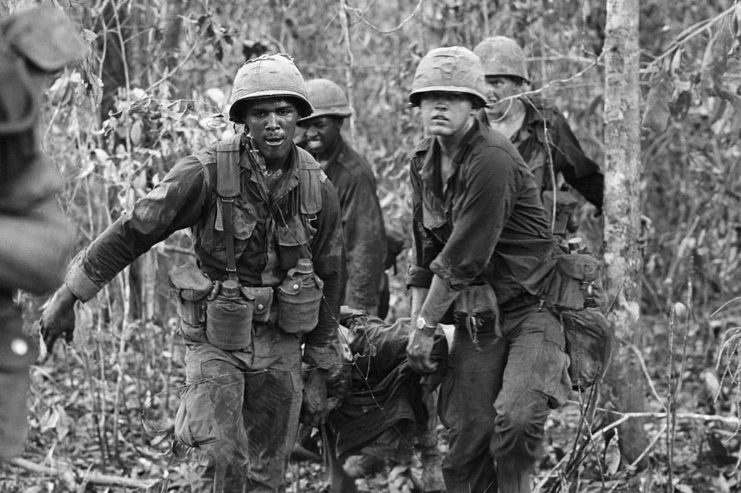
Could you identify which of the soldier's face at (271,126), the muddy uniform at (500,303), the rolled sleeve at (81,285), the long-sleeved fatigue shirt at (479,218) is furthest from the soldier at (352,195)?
the rolled sleeve at (81,285)

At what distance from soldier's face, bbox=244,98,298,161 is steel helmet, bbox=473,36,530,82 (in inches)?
92.6

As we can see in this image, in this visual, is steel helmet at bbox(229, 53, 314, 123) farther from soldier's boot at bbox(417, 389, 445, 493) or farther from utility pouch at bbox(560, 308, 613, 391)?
soldier's boot at bbox(417, 389, 445, 493)

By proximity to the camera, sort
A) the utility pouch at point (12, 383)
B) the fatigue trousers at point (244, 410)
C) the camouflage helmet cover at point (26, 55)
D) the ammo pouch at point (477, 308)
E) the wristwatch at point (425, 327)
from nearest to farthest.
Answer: the camouflage helmet cover at point (26, 55), the utility pouch at point (12, 383), the fatigue trousers at point (244, 410), the ammo pouch at point (477, 308), the wristwatch at point (425, 327)

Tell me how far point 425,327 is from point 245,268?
3.24 ft

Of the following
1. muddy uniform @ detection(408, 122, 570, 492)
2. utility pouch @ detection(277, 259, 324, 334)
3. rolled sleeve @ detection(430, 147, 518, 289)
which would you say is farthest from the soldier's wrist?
utility pouch @ detection(277, 259, 324, 334)

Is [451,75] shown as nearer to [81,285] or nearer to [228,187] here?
[228,187]

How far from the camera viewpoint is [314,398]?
618 cm

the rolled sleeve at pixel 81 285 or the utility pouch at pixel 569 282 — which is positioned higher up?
the rolled sleeve at pixel 81 285

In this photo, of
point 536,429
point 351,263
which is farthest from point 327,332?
point 351,263

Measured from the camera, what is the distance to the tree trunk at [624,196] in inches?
282

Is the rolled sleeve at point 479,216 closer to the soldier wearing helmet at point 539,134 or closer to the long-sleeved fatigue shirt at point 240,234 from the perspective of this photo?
the long-sleeved fatigue shirt at point 240,234

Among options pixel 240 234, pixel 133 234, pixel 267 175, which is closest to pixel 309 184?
pixel 267 175

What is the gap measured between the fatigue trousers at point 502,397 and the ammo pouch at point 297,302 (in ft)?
2.70

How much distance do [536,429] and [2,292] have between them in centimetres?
333
